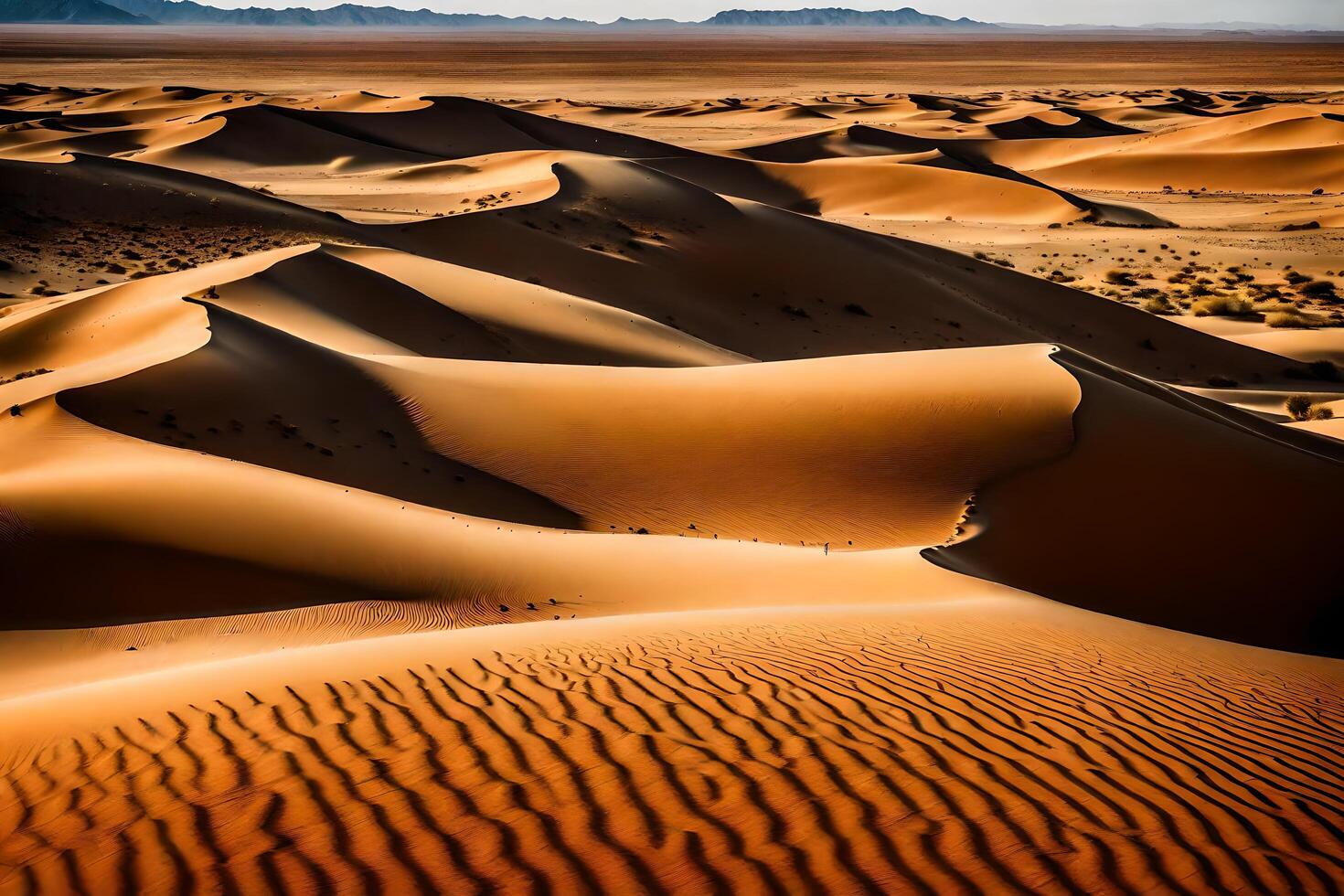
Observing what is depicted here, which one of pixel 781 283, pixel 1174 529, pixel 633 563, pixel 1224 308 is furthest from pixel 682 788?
pixel 1224 308

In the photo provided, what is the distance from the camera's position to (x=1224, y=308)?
28469 mm

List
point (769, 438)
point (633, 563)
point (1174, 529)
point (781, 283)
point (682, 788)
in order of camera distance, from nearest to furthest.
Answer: point (682, 788) → point (633, 563) → point (1174, 529) → point (769, 438) → point (781, 283)

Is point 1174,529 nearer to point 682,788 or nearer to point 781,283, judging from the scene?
point 682,788

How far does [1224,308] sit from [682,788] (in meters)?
28.5

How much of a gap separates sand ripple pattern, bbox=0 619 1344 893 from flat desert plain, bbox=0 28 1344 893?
0.02m

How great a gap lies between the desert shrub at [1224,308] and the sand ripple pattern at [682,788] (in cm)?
2542

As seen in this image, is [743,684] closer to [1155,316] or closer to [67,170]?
[1155,316]

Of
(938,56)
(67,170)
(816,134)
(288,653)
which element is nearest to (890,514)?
(288,653)

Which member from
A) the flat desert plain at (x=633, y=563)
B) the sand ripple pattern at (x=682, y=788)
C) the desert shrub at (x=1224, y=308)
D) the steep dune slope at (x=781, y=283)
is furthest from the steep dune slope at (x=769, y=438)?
the desert shrub at (x=1224, y=308)

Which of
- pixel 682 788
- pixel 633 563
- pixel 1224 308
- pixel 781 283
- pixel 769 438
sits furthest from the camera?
pixel 1224 308

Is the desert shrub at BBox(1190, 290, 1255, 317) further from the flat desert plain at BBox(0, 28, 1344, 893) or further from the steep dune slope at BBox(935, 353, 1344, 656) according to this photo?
the steep dune slope at BBox(935, 353, 1344, 656)

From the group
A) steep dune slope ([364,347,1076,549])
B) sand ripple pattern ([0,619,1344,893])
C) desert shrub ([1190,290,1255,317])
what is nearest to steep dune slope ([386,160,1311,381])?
desert shrub ([1190,290,1255,317])

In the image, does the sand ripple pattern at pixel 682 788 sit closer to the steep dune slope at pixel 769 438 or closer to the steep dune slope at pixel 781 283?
the steep dune slope at pixel 769 438

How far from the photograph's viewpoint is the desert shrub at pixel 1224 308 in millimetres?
28359
